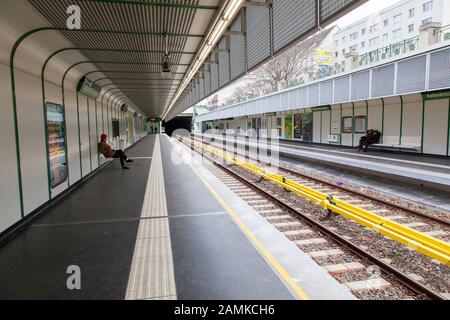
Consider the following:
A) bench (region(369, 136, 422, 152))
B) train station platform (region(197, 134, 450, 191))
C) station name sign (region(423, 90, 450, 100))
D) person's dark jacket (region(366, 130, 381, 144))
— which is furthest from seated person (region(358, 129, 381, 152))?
station name sign (region(423, 90, 450, 100))

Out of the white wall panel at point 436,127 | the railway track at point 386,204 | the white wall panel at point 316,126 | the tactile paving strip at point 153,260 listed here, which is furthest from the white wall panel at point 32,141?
the white wall panel at point 316,126

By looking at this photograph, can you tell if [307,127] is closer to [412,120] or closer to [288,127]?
[288,127]

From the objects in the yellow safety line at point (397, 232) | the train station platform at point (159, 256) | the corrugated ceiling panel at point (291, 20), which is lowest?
the train station platform at point (159, 256)

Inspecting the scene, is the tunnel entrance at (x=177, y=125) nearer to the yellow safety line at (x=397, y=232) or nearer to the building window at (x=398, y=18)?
the building window at (x=398, y=18)

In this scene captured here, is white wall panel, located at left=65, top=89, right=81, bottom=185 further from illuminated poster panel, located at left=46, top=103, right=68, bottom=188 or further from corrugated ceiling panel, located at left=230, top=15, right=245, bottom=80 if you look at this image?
corrugated ceiling panel, located at left=230, top=15, right=245, bottom=80

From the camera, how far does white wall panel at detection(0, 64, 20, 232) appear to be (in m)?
4.34

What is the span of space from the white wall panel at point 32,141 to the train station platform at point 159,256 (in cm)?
44

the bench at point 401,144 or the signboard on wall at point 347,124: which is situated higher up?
the signboard on wall at point 347,124

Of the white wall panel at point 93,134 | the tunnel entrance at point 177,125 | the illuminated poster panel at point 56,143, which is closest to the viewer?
the illuminated poster panel at point 56,143

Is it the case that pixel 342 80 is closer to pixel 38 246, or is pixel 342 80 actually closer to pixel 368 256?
pixel 368 256

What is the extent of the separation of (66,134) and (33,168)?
212cm

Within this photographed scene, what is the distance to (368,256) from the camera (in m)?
3.95

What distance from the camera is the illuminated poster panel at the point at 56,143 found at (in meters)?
6.32
